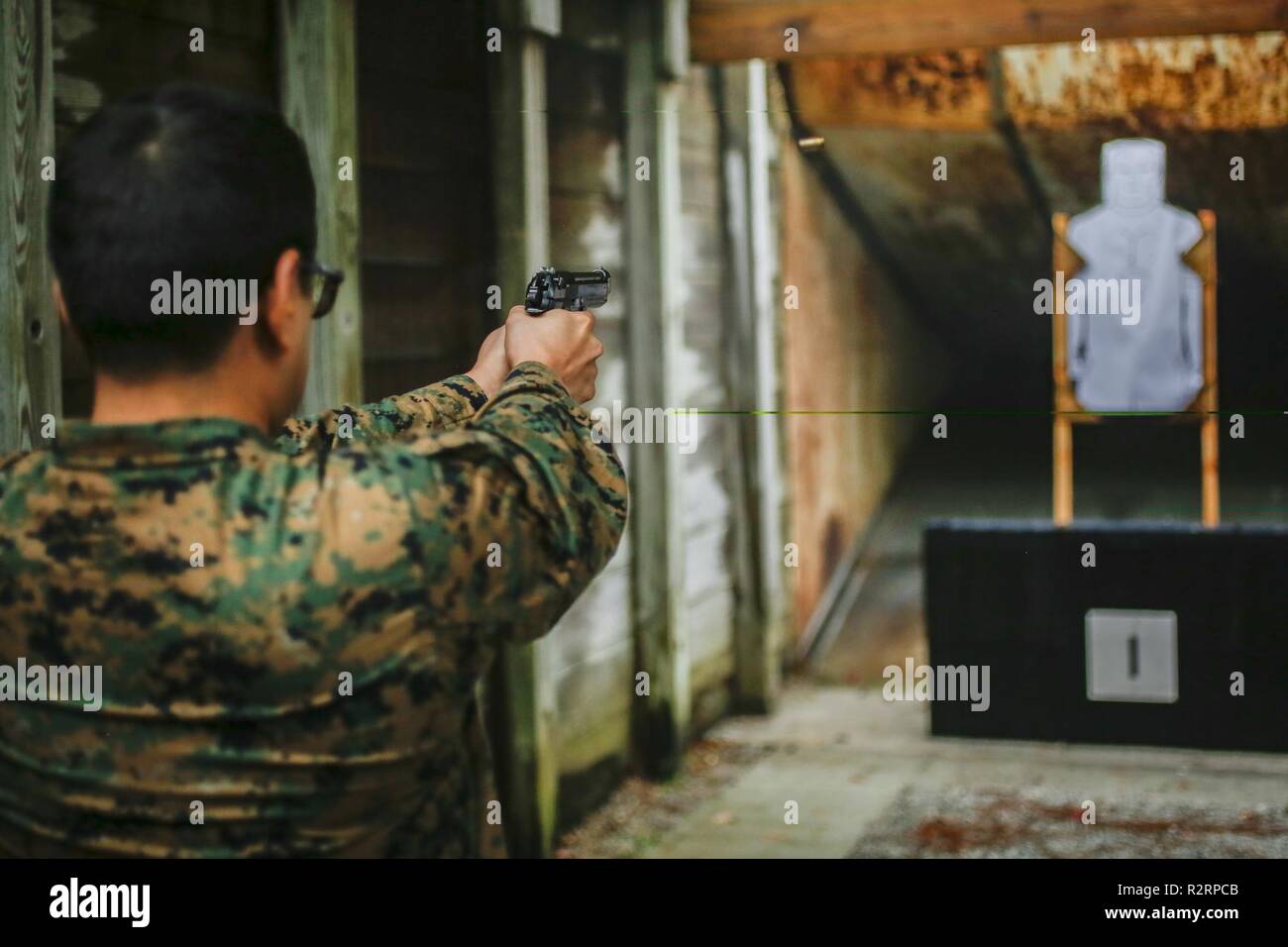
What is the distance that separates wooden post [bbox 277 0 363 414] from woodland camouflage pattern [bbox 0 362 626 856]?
6.16 ft

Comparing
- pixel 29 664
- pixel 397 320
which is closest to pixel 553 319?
pixel 29 664

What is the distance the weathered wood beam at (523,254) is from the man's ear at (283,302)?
2.49 metres

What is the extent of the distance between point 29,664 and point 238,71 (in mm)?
2025

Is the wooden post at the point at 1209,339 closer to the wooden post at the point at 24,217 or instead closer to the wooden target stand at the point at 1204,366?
the wooden target stand at the point at 1204,366

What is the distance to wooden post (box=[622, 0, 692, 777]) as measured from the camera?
4.73 meters

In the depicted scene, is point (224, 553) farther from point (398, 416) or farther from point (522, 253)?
point (522, 253)

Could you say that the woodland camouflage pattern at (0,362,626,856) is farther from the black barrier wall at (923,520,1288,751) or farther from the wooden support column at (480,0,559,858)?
the black barrier wall at (923,520,1288,751)

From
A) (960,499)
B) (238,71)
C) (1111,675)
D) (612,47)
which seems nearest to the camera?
(238,71)

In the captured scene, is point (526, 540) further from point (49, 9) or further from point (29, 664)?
point (49, 9)

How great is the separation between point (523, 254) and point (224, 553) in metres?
2.73

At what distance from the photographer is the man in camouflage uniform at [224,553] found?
1229 mm

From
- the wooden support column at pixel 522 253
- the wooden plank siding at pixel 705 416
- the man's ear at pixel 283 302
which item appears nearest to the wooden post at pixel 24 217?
the man's ear at pixel 283 302

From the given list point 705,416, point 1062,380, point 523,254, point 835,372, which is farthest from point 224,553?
point 835,372
